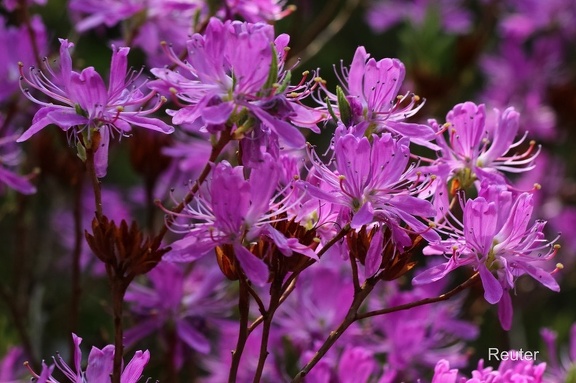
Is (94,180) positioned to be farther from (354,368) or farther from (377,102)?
(354,368)

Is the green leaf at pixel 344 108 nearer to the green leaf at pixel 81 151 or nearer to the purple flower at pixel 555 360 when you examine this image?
the green leaf at pixel 81 151

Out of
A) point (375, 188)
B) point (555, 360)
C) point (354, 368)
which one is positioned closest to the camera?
point (375, 188)

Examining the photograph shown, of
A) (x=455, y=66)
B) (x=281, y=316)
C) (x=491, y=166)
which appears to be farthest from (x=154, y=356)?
(x=455, y=66)

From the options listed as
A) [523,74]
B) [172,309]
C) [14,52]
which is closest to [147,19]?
[14,52]

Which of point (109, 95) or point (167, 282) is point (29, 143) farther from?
point (109, 95)

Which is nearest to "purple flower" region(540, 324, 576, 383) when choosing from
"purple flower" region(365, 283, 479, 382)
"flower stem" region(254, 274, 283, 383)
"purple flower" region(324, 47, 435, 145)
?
"purple flower" region(365, 283, 479, 382)

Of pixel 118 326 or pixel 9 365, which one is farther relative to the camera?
pixel 9 365

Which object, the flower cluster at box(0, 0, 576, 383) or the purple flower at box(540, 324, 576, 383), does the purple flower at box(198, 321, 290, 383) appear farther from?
the purple flower at box(540, 324, 576, 383)
